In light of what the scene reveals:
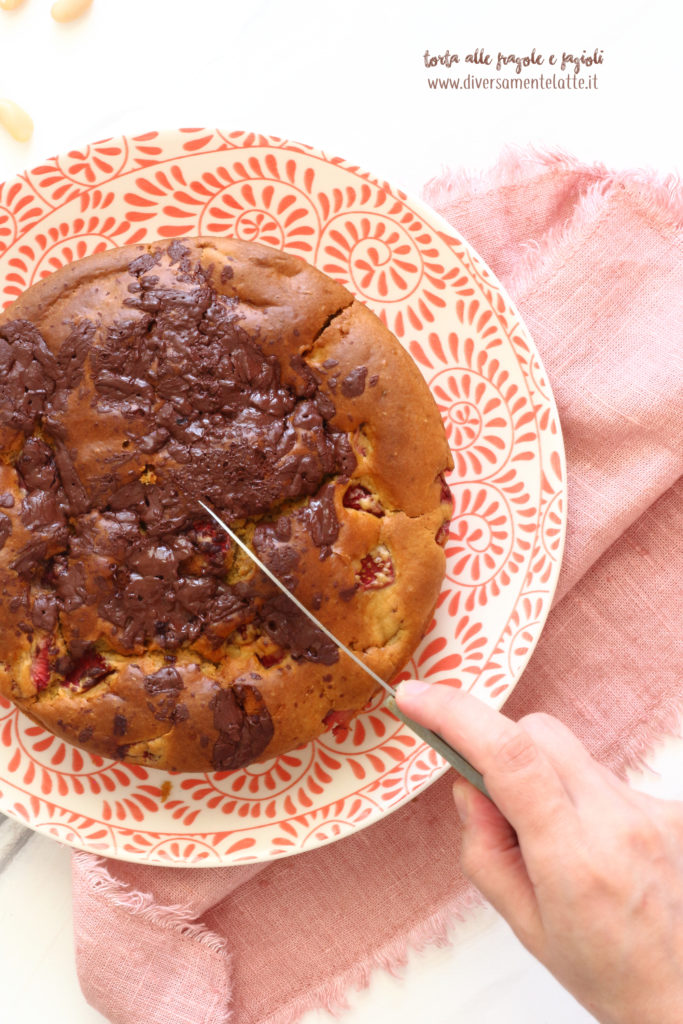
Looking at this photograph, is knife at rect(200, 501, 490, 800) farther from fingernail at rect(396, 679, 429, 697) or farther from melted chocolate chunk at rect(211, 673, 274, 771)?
melted chocolate chunk at rect(211, 673, 274, 771)

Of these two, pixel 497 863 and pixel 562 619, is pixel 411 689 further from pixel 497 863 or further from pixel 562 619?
pixel 562 619

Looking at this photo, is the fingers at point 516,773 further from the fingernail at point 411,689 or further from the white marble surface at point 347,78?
the white marble surface at point 347,78

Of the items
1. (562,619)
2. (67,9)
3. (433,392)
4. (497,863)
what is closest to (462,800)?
(497,863)

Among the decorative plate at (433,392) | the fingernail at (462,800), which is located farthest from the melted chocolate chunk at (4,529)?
the fingernail at (462,800)

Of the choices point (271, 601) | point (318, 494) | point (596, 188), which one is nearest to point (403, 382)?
point (318, 494)

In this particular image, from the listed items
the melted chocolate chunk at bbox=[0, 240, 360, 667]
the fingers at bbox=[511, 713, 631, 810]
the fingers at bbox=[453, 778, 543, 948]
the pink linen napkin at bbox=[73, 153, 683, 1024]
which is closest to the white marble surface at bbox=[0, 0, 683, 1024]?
the pink linen napkin at bbox=[73, 153, 683, 1024]

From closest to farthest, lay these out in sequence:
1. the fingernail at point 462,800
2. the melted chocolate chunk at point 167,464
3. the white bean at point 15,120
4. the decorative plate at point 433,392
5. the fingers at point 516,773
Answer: the fingers at point 516,773, the fingernail at point 462,800, the melted chocolate chunk at point 167,464, the decorative plate at point 433,392, the white bean at point 15,120

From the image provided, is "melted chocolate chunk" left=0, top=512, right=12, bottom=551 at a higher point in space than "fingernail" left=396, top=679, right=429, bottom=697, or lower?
higher
